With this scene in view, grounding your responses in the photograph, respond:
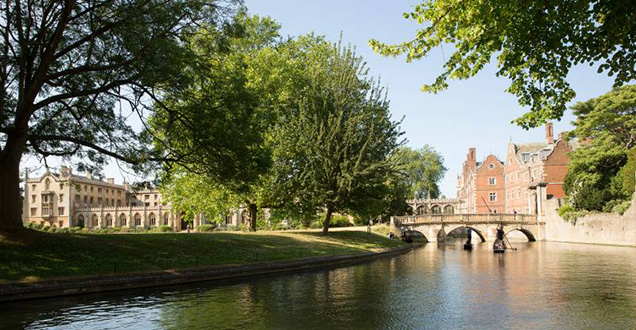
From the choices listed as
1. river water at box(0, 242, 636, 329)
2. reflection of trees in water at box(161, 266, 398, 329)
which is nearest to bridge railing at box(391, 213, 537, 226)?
river water at box(0, 242, 636, 329)

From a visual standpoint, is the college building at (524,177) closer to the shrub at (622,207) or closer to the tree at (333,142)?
the shrub at (622,207)

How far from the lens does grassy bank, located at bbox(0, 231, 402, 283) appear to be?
16359 mm

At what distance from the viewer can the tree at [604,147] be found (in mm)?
47188

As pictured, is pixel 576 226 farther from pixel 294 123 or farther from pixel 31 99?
pixel 31 99

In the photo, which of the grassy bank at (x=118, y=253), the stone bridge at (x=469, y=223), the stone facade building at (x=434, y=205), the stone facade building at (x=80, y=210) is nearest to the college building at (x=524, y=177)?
the stone bridge at (x=469, y=223)

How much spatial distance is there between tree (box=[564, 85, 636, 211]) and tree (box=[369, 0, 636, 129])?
41.3 m

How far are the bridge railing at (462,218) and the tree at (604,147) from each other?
1034cm

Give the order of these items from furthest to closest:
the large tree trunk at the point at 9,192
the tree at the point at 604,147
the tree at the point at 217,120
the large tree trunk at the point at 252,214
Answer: the tree at the point at 604,147 → the large tree trunk at the point at 252,214 → the tree at the point at 217,120 → the large tree trunk at the point at 9,192

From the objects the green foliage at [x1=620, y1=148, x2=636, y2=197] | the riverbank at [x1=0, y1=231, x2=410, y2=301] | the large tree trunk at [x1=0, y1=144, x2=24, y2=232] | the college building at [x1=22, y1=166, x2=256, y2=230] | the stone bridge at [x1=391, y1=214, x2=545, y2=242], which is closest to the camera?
the riverbank at [x1=0, y1=231, x2=410, y2=301]

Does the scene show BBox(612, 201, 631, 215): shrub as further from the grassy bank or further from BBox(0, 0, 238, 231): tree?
BBox(0, 0, 238, 231): tree

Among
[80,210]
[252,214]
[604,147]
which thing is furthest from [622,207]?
[80,210]

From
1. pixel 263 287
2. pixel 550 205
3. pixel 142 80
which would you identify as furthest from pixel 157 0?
pixel 550 205

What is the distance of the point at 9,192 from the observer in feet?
60.1

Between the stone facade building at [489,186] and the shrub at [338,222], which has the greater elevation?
the stone facade building at [489,186]
